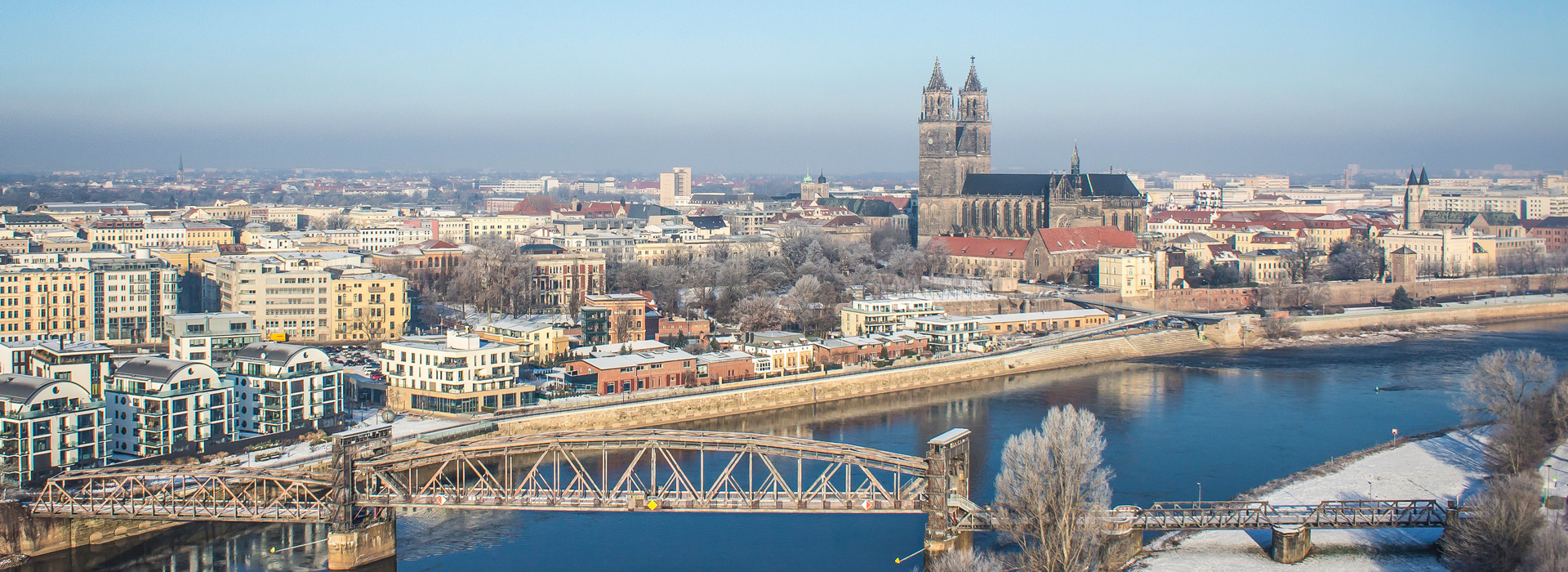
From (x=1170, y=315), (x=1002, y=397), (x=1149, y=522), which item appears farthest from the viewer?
(x=1170, y=315)

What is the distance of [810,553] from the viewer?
11.7 meters

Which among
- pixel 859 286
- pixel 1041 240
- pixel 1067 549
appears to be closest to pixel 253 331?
pixel 1067 549

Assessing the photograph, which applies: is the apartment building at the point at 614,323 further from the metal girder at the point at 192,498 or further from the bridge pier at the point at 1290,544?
the bridge pier at the point at 1290,544

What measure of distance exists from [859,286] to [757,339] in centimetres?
665

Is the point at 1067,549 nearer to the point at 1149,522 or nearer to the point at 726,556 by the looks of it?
the point at 1149,522

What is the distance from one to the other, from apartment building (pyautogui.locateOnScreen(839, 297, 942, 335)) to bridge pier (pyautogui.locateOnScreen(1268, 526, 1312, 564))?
12.8m

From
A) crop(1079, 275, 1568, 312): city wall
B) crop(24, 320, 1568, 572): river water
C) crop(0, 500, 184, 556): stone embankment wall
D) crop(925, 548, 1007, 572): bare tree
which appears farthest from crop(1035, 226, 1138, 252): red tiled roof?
crop(0, 500, 184, 556): stone embankment wall

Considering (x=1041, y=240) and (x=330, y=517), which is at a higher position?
(x=1041, y=240)

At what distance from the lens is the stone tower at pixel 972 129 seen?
38.7 m

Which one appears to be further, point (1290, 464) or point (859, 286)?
point (859, 286)

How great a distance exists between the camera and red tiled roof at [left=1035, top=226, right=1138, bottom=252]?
1297 inches

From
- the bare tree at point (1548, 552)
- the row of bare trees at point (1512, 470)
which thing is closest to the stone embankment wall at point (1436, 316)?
the row of bare trees at point (1512, 470)

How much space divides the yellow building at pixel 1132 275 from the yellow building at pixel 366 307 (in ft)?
48.7

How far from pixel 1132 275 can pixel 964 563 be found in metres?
21.2
